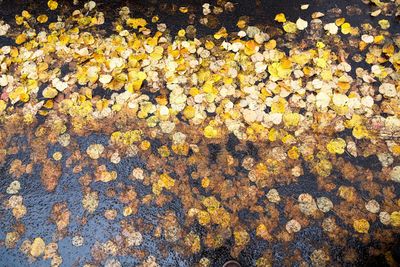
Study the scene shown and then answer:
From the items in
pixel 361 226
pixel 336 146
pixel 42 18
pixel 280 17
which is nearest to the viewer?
pixel 361 226

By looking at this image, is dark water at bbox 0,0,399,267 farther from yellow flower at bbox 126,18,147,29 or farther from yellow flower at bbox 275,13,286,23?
yellow flower at bbox 275,13,286,23

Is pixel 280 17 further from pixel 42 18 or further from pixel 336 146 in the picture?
pixel 42 18

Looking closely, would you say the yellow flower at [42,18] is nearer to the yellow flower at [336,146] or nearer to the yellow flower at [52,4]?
the yellow flower at [52,4]

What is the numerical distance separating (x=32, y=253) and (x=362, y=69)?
3.04 m

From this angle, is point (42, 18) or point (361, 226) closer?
point (361, 226)

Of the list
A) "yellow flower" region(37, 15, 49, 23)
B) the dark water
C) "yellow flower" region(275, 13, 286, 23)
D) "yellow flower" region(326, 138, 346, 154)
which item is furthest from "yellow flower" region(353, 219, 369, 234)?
"yellow flower" region(37, 15, 49, 23)

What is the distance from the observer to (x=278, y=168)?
2.91 metres

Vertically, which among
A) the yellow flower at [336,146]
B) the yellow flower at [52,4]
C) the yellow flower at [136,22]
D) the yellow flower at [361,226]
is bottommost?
the yellow flower at [361,226]

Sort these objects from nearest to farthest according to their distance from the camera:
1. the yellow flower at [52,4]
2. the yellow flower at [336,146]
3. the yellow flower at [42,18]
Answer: the yellow flower at [336,146] < the yellow flower at [42,18] < the yellow flower at [52,4]

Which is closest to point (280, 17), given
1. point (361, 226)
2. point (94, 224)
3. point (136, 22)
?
point (136, 22)

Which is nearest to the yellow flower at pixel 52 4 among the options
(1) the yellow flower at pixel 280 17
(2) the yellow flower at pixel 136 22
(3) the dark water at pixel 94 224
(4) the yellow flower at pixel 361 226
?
(2) the yellow flower at pixel 136 22

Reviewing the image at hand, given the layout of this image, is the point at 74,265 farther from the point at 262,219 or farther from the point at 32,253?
the point at 262,219

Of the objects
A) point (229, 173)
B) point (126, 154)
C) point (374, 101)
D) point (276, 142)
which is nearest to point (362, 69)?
point (374, 101)

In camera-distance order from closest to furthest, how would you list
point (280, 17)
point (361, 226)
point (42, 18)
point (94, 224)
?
point (361, 226) → point (94, 224) → point (280, 17) → point (42, 18)
